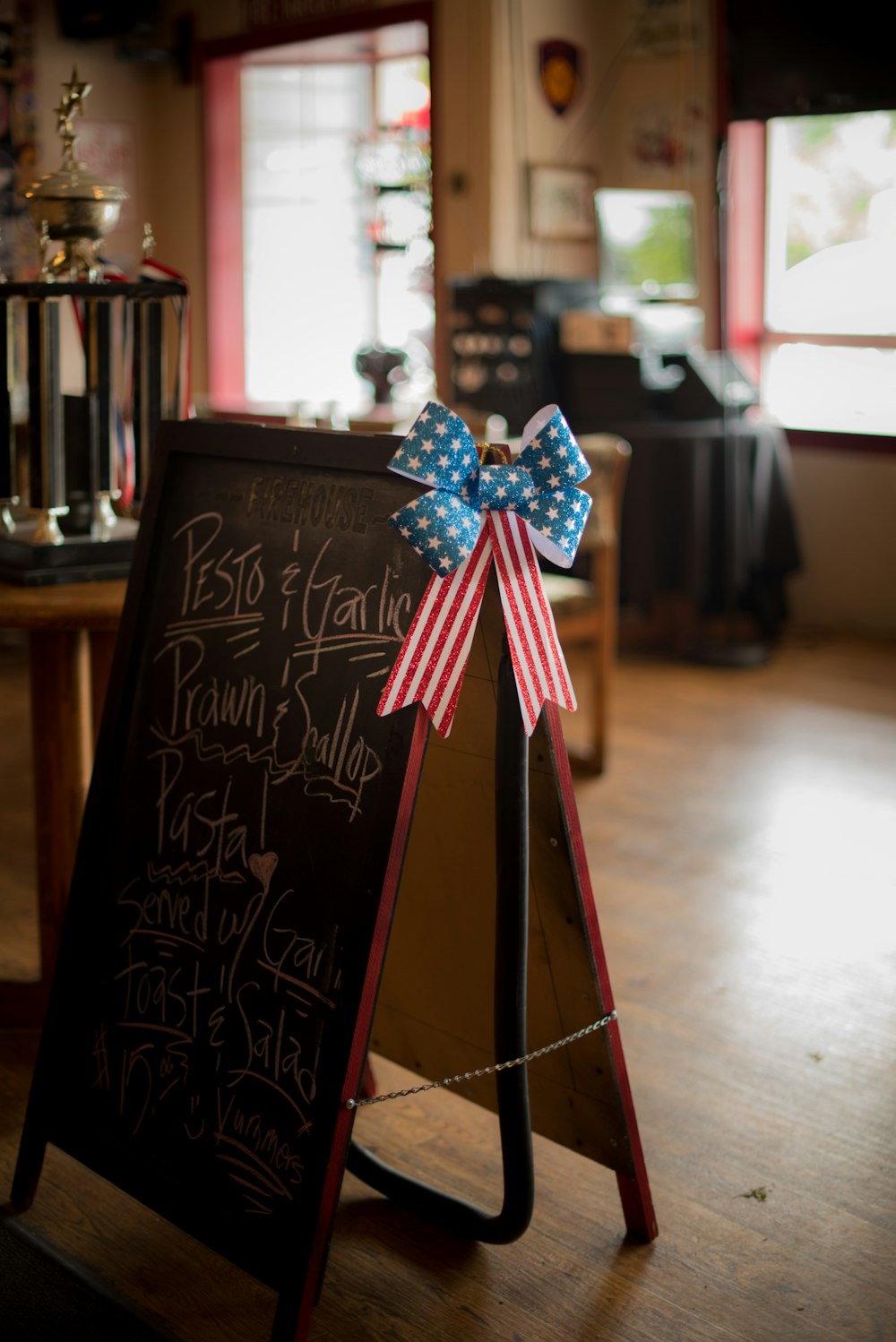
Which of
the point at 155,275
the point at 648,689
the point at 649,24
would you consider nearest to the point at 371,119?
the point at 649,24

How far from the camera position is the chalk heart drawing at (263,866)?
5.27 feet

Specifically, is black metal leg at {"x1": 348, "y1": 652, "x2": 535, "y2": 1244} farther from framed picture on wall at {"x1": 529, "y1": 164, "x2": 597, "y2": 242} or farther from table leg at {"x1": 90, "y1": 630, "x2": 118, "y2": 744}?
framed picture on wall at {"x1": 529, "y1": 164, "x2": 597, "y2": 242}

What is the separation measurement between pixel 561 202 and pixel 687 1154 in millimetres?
4435

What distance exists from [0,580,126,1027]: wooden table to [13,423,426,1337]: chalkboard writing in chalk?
45 centimetres

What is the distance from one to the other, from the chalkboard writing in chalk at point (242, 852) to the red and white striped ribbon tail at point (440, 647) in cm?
2

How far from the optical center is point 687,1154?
2.00 metres

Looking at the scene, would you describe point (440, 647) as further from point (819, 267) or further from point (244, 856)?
point (819, 267)

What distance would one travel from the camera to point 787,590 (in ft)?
18.4

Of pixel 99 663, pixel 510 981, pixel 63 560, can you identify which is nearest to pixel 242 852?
pixel 510 981

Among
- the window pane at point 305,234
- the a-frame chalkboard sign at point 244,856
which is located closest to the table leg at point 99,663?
the a-frame chalkboard sign at point 244,856

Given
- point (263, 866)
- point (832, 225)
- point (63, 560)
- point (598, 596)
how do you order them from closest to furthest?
point (263, 866)
point (63, 560)
point (598, 596)
point (832, 225)

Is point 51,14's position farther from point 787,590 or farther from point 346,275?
point 787,590

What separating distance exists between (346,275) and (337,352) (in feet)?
1.26

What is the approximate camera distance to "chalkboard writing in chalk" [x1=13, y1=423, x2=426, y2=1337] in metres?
1.50
